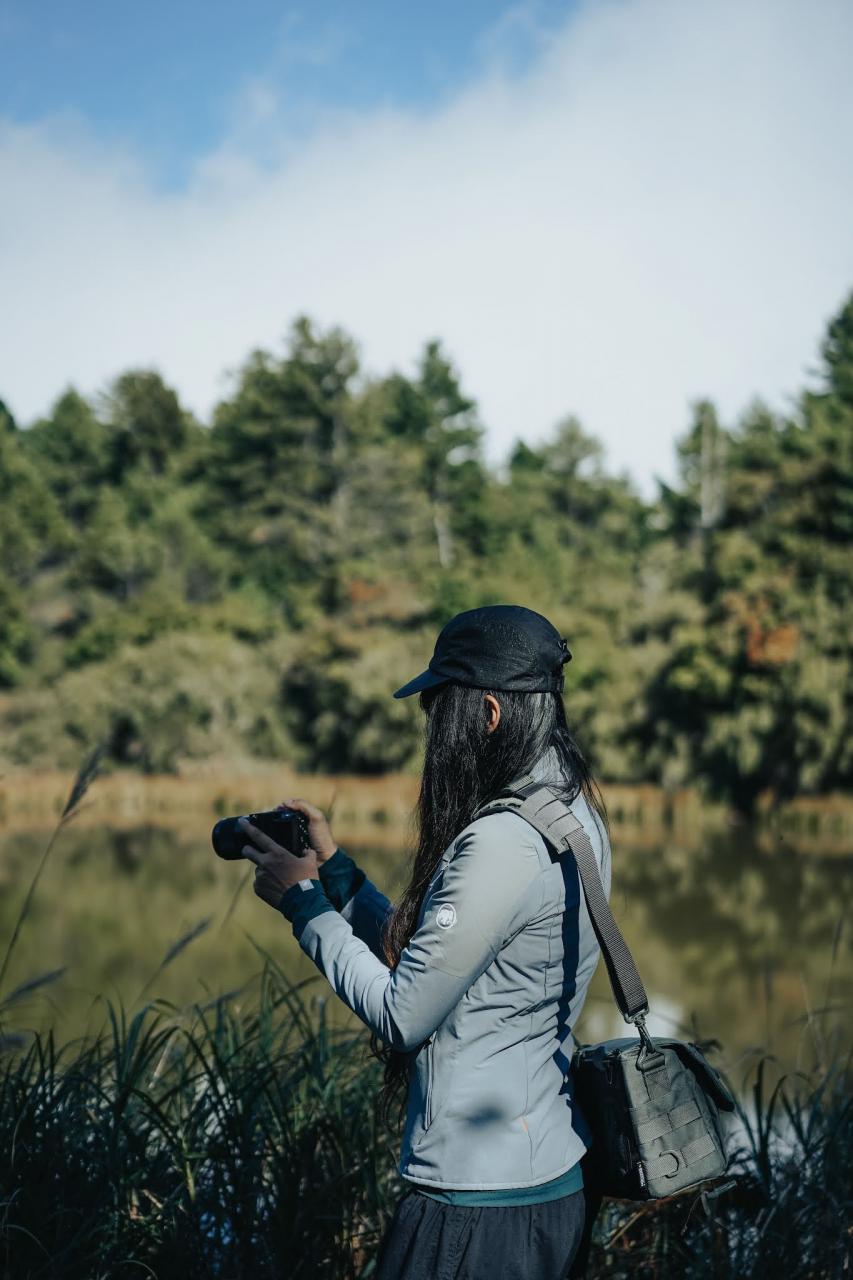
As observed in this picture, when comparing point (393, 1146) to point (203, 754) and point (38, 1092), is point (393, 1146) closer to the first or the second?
point (38, 1092)

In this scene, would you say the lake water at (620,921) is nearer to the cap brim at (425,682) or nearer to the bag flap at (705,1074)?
the bag flap at (705,1074)

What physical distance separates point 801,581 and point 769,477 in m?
2.68

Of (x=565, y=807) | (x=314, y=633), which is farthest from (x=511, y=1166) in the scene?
(x=314, y=633)

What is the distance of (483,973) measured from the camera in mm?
1318

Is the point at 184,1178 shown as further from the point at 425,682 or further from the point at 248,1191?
the point at 425,682

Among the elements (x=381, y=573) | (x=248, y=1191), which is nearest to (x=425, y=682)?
(x=248, y=1191)

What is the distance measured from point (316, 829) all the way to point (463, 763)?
0.81 feet

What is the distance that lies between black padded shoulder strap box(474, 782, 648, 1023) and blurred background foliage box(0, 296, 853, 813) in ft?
53.9

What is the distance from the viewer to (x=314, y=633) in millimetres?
23375

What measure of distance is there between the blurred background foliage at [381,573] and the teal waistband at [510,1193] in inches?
647

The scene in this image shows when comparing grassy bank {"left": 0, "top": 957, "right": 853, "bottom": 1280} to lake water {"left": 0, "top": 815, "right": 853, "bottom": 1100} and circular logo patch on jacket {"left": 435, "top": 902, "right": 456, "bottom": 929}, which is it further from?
lake water {"left": 0, "top": 815, "right": 853, "bottom": 1100}

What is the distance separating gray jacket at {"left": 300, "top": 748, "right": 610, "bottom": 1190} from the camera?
49.7 inches

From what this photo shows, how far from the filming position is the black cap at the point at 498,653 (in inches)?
54.2

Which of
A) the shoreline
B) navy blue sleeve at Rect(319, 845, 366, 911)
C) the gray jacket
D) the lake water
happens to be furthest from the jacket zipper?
the shoreline
